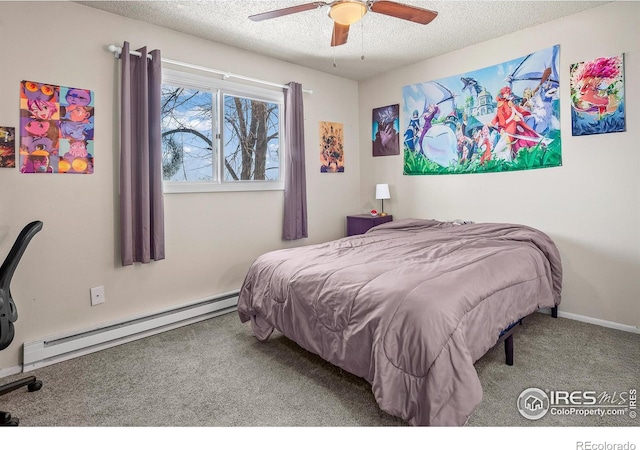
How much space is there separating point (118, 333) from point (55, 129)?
1.46 m

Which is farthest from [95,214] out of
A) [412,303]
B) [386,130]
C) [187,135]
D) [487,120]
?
[487,120]

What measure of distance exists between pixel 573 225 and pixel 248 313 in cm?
264

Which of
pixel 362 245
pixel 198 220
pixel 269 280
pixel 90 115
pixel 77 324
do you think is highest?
pixel 90 115

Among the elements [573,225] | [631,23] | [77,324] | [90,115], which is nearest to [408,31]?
[631,23]

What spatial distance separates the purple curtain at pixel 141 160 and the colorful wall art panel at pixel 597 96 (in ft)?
10.6

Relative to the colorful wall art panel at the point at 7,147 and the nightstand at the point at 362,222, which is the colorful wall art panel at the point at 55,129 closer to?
A: the colorful wall art panel at the point at 7,147

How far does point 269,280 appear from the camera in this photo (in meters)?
2.40

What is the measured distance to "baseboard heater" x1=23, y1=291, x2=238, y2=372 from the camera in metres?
2.36

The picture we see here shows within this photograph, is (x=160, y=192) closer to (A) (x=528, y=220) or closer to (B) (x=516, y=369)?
(B) (x=516, y=369)

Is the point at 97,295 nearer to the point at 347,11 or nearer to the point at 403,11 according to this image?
the point at 347,11

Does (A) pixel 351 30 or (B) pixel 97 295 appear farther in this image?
(A) pixel 351 30

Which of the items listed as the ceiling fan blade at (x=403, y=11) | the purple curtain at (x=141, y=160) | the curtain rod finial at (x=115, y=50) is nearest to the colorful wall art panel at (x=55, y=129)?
the purple curtain at (x=141, y=160)

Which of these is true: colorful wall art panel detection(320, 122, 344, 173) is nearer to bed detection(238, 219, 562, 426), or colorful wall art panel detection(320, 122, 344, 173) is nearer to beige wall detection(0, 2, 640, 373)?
beige wall detection(0, 2, 640, 373)

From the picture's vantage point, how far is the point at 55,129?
8.01ft
